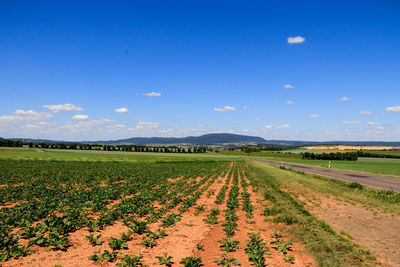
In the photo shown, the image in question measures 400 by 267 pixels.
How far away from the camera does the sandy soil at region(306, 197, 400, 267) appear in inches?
369

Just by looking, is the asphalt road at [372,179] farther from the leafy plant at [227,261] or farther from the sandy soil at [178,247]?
the leafy plant at [227,261]

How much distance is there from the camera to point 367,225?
12.8 meters

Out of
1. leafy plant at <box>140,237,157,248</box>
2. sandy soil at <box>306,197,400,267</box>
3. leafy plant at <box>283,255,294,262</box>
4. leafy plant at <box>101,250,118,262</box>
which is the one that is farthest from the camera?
sandy soil at <box>306,197,400,267</box>

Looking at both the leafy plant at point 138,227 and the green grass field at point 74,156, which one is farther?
the green grass field at point 74,156

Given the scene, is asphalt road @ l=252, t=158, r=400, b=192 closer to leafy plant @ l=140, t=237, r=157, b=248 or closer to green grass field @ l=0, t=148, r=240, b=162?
leafy plant @ l=140, t=237, r=157, b=248

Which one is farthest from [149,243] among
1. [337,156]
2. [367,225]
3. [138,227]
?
[337,156]

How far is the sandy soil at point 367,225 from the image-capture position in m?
9.37

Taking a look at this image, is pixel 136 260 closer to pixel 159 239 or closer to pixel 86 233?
pixel 159 239

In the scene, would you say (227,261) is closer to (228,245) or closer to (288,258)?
(228,245)

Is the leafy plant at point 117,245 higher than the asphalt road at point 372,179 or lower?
higher

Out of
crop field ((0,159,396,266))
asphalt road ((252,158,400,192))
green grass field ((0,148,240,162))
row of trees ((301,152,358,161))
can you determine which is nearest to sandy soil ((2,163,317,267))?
crop field ((0,159,396,266))

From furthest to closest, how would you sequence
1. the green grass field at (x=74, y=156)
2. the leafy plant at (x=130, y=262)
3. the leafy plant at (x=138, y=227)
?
the green grass field at (x=74, y=156) < the leafy plant at (x=138, y=227) < the leafy plant at (x=130, y=262)

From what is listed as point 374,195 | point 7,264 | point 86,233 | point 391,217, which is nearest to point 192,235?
point 86,233

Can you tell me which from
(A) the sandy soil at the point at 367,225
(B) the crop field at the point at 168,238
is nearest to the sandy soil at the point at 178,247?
(B) the crop field at the point at 168,238
